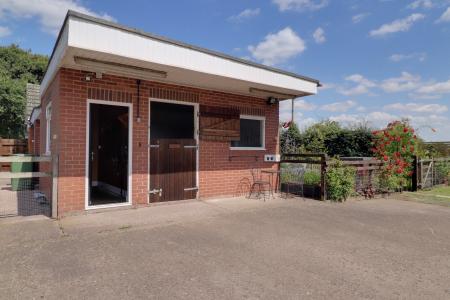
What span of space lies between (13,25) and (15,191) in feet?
80.7

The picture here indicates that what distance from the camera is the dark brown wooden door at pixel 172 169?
22.4 ft

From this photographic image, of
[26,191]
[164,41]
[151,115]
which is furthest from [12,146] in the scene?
[164,41]

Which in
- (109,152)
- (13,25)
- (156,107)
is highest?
(13,25)

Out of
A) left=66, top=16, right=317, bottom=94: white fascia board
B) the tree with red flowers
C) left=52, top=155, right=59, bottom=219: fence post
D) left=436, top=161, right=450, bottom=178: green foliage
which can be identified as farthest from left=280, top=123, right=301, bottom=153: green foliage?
left=52, top=155, right=59, bottom=219: fence post

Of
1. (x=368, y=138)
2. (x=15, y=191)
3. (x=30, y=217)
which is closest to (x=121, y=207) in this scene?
(x=30, y=217)

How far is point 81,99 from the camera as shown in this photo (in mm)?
5887

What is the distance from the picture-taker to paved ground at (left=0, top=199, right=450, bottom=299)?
9.77 ft

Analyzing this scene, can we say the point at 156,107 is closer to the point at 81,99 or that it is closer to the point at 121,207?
the point at 81,99

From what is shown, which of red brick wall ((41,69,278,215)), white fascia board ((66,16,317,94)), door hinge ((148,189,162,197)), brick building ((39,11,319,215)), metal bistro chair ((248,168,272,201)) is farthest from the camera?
metal bistro chair ((248,168,272,201))

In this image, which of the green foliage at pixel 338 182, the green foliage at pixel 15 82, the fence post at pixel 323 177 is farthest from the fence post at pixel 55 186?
the green foliage at pixel 15 82

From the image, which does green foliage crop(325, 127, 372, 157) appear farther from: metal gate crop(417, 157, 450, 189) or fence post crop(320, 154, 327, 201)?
fence post crop(320, 154, 327, 201)

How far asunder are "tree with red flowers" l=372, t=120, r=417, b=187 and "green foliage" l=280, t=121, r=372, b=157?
602 centimetres

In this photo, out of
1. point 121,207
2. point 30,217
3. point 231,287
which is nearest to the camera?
point 231,287

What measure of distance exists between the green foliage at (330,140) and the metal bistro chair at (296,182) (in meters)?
8.68
